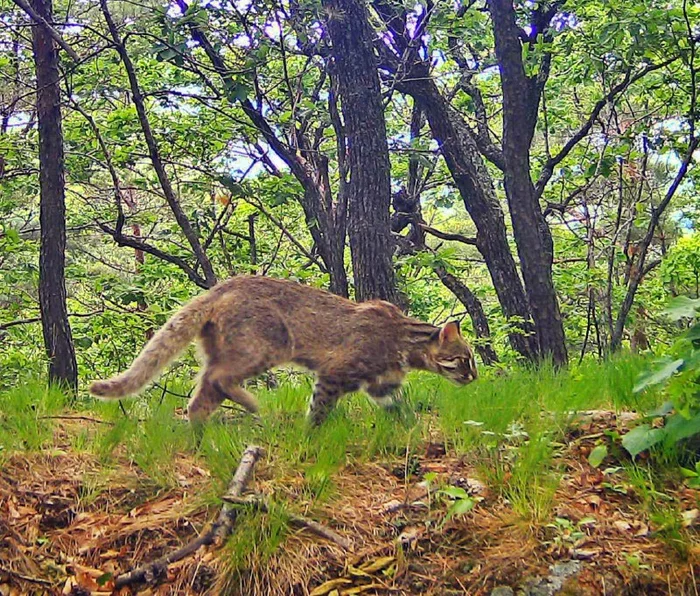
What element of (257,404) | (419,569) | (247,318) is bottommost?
(419,569)

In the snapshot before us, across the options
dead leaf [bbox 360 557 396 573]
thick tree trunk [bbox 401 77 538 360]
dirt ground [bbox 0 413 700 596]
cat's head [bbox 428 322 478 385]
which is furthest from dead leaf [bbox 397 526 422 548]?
thick tree trunk [bbox 401 77 538 360]

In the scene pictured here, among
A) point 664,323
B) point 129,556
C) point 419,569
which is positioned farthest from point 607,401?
point 664,323

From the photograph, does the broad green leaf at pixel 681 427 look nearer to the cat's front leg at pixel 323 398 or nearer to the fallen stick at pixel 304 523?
the fallen stick at pixel 304 523

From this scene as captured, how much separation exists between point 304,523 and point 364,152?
15.9 ft

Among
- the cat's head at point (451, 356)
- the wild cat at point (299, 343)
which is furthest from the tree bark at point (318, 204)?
the cat's head at point (451, 356)

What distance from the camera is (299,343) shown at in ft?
19.2

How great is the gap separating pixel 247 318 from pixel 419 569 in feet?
8.82

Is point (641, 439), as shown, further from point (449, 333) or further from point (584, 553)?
point (449, 333)

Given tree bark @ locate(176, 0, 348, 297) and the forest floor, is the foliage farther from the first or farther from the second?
tree bark @ locate(176, 0, 348, 297)

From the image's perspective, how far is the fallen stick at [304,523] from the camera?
12.0 ft

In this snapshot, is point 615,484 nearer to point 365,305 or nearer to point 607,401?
point 607,401

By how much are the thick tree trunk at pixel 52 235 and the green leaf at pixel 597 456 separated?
502 cm

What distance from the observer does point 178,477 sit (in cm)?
432

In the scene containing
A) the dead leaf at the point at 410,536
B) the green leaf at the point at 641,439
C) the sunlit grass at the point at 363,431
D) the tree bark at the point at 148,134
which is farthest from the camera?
the tree bark at the point at 148,134
